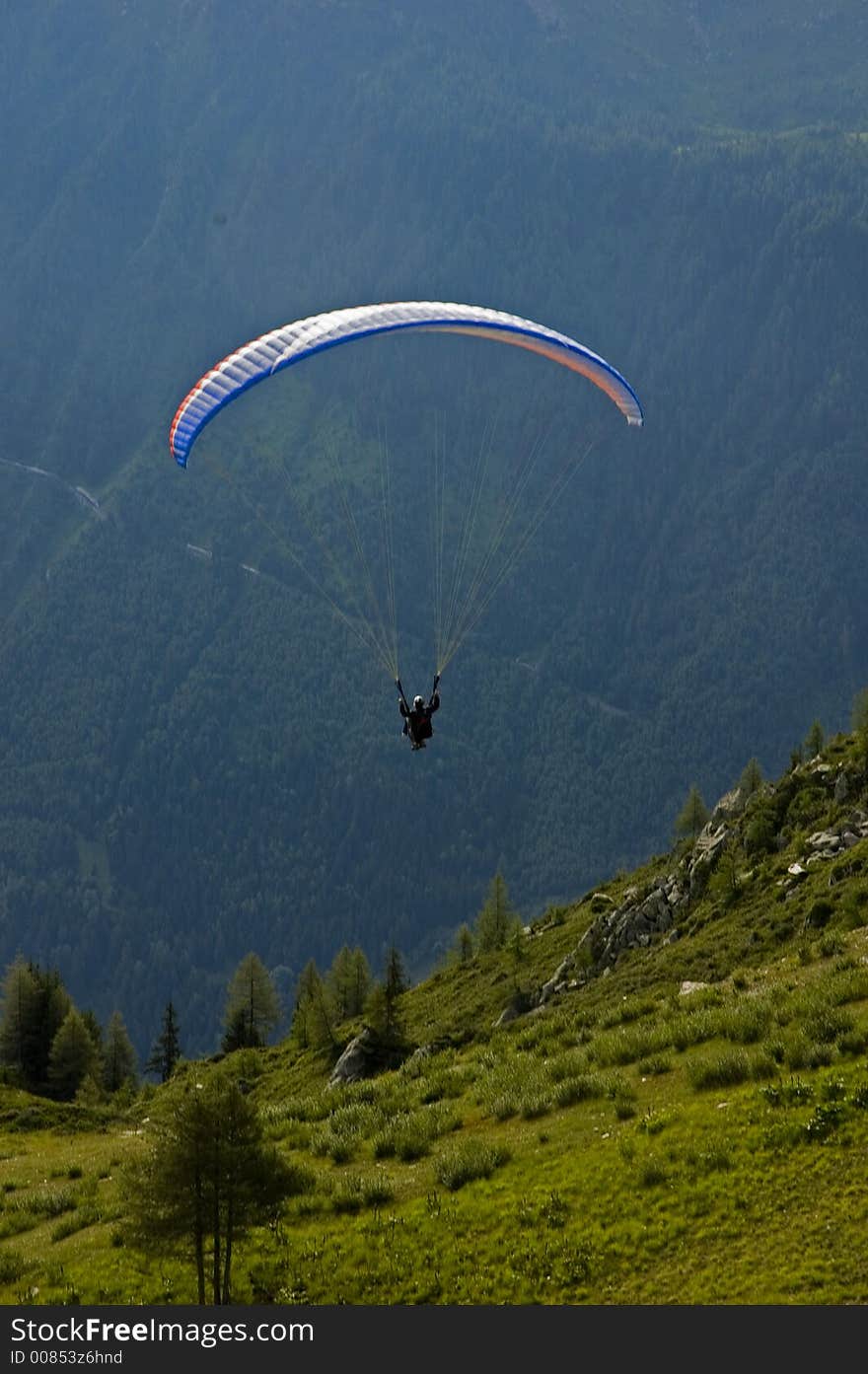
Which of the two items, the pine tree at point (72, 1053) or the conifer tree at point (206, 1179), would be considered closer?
the conifer tree at point (206, 1179)

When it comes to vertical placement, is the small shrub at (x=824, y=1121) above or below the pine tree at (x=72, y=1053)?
below

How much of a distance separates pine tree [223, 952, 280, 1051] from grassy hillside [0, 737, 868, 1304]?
4941cm

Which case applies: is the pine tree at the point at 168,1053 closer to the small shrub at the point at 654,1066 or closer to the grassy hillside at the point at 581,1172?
the grassy hillside at the point at 581,1172

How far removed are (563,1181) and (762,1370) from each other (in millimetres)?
6367

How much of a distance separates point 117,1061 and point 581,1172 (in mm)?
→ 67856

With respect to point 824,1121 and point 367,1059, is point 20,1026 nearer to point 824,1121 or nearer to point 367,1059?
point 367,1059

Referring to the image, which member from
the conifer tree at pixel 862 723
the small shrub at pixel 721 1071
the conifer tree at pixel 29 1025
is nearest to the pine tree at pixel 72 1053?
the conifer tree at pixel 29 1025

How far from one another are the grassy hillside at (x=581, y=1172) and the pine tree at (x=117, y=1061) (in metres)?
45.5

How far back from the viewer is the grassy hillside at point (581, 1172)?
20891 millimetres

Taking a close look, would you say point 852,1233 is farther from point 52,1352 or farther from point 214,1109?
point 52,1352

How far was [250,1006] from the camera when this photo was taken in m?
91.1

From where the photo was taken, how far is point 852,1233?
1998 centimetres

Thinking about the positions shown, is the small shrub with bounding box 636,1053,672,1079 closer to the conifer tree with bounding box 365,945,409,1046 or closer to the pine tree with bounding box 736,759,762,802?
the conifer tree with bounding box 365,945,409,1046

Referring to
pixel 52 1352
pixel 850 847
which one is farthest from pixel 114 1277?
pixel 850 847
